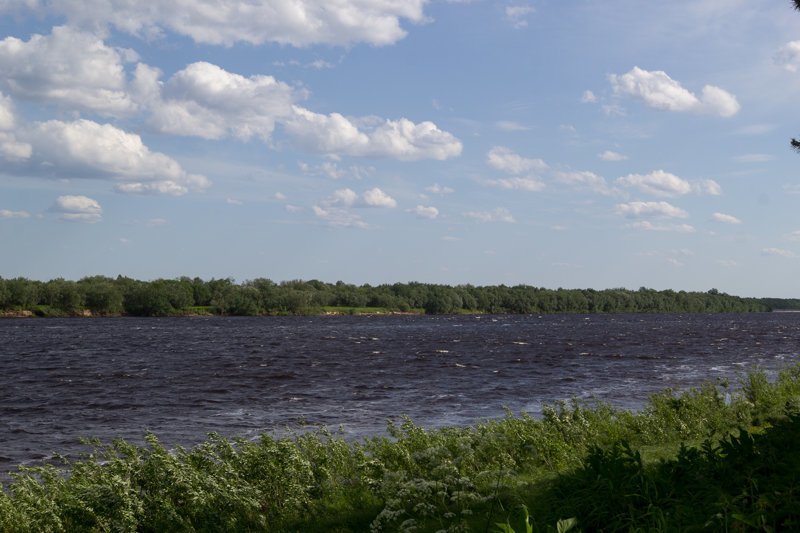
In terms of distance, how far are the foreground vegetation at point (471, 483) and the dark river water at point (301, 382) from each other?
8811 mm

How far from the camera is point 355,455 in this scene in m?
13.1

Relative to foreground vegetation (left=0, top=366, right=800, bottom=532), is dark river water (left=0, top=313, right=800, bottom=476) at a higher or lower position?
lower

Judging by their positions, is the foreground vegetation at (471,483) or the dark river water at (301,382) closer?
the foreground vegetation at (471,483)

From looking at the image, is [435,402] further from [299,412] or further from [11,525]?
[11,525]

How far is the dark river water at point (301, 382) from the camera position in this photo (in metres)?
25.5

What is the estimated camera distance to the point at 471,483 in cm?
1001

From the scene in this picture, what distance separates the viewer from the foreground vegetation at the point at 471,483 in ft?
22.7

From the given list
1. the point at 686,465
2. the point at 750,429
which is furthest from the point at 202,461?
the point at 750,429

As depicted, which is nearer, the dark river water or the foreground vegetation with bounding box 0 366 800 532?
the foreground vegetation with bounding box 0 366 800 532

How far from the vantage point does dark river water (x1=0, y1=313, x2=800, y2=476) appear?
25.5 metres

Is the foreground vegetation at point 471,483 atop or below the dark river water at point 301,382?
atop

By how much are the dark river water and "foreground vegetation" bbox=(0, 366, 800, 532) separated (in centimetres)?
881

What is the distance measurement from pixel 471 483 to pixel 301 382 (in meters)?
29.0

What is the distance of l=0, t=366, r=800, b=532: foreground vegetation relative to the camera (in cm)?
692
